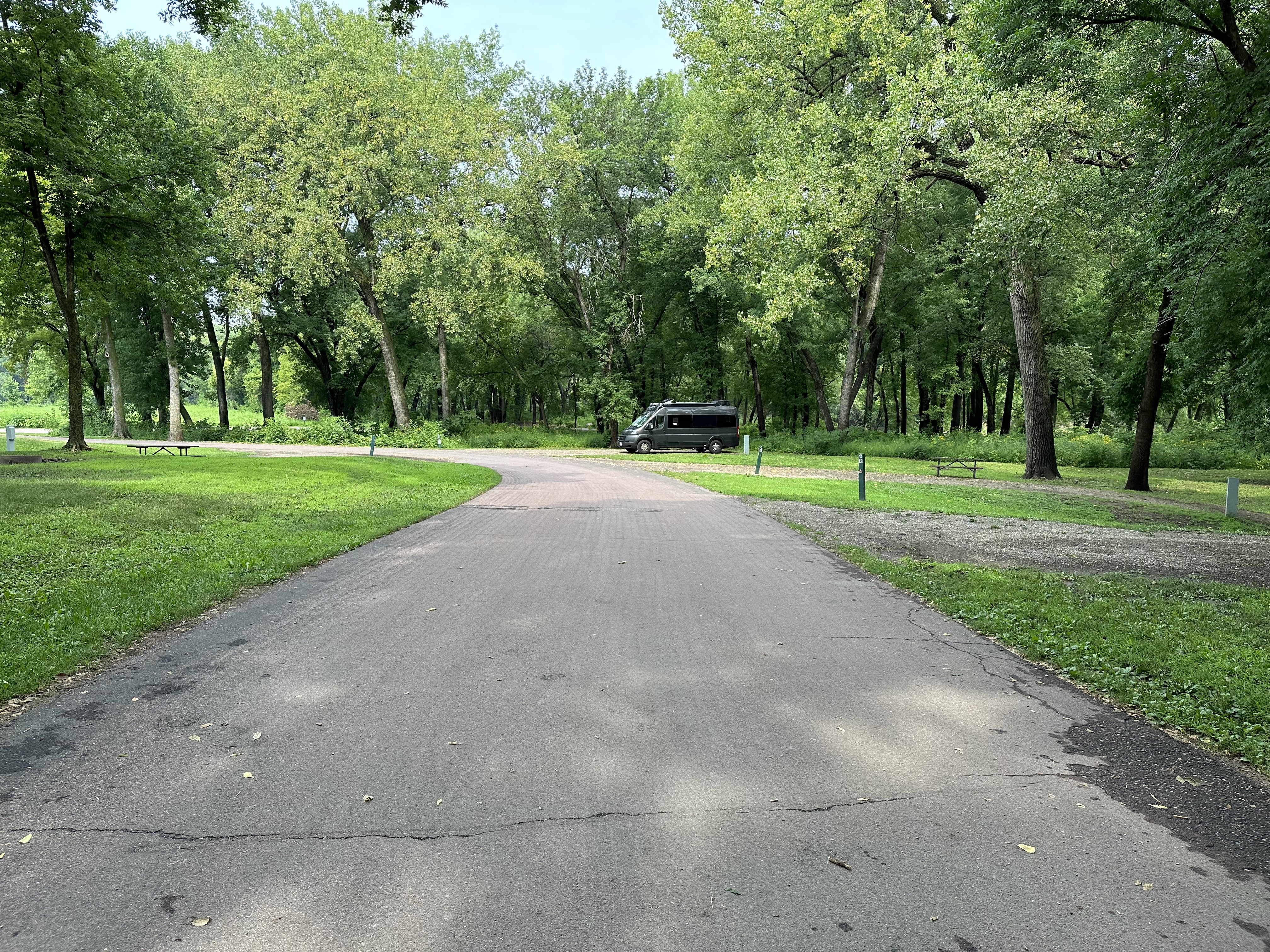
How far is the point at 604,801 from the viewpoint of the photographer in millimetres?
→ 2984

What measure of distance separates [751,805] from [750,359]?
44063mm

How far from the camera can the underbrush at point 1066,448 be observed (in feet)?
89.8

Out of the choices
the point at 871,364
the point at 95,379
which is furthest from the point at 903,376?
the point at 95,379

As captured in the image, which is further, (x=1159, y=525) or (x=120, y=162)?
(x=120, y=162)

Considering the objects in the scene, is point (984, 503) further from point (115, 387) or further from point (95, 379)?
point (95, 379)

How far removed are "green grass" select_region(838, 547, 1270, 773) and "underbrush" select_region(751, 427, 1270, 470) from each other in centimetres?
2042

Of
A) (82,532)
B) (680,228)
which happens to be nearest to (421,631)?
(82,532)

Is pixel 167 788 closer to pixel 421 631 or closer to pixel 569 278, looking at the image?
pixel 421 631

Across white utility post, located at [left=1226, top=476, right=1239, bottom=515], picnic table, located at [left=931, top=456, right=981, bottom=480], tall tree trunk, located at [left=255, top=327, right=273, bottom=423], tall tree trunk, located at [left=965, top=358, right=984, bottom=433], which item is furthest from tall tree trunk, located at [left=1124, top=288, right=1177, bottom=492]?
tall tree trunk, located at [left=255, top=327, right=273, bottom=423]

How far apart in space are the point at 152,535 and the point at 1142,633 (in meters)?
10.9

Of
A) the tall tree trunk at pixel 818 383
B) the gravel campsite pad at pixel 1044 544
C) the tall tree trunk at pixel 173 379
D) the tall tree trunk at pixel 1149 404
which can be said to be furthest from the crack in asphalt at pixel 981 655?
the tall tree trunk at pixel 173 379

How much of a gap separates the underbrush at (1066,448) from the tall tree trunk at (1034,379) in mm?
4935

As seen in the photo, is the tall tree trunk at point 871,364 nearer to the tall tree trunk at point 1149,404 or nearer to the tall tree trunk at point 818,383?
the tall tree trunk at point 818,383

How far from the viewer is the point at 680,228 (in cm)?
3550
